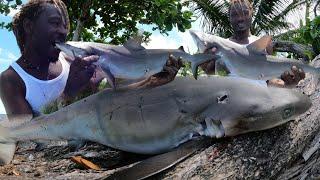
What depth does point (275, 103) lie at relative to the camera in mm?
2506

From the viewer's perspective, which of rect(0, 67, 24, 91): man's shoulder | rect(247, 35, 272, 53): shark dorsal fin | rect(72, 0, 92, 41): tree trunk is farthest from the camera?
rect(72, 0, 92, 41): tree trunk

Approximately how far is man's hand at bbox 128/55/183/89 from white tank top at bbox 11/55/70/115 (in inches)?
38.0

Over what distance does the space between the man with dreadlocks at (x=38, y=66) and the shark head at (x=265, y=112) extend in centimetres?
117

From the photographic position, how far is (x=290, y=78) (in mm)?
2801

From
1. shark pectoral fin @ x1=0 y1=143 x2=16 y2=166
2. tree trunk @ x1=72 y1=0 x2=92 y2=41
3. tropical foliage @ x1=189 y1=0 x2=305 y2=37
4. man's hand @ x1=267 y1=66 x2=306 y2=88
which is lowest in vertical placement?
tropical foliage @ x1=189 y1=0 x2=305 y2=37

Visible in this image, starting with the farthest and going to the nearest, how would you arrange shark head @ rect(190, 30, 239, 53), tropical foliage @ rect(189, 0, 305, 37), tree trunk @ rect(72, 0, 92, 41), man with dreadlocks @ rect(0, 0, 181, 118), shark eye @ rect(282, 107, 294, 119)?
tropical foliage @ rect(189, 0, 305, 37)
tree trunk @ rect(72, 0, 92, 41)
man with dreadlocks @ rect(0, 0, 181, 118)
shark head @ rect(190, 30, 239, 53)
shark eye @ rect(282, 107, 294, 119)

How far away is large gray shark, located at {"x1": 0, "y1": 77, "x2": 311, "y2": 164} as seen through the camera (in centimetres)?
246

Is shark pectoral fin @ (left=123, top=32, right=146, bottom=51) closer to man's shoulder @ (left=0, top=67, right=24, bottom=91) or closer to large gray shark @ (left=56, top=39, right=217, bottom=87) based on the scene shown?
large gray shark @ (left=56, top=39, right=217, bottom=87)

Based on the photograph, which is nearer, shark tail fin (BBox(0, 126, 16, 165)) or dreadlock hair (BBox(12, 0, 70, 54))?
shark tail fin (BBox(0, 126, 16, 165))

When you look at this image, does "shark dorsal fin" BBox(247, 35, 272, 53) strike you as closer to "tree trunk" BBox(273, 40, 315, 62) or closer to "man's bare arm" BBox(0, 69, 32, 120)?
"man's bare arm" BBox(0, 69, 32, 120)

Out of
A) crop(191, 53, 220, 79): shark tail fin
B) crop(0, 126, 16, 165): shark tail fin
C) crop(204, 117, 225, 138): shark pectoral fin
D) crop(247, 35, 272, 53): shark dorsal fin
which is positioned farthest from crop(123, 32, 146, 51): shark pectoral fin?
crop(0, 126, 16, 165): shark tail fin

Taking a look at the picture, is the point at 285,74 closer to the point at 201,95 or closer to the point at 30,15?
the point at 201,95

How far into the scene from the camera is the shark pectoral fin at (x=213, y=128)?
94.3 inches

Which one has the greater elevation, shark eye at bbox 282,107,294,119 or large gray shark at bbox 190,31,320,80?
large gray shark at bbox 190,31,320,80
